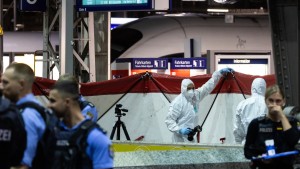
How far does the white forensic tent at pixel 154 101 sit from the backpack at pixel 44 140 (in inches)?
438

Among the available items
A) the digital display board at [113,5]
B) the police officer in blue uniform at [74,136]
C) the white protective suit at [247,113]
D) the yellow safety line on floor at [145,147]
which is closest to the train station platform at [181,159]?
the yellow safety line on floor at [145,147]

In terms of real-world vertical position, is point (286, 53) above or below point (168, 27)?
below

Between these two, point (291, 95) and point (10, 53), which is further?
point (10, 53)

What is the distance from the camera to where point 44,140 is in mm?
5484

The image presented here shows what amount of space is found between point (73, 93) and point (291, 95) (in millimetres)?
4248

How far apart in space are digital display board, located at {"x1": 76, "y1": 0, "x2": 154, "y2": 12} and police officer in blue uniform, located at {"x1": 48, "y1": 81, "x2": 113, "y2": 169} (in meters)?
10.4

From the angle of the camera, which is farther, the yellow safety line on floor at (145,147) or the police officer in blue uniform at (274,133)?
the yellow safety line on floor at (145,147)

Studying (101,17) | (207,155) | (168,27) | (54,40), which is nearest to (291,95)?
(207,155)

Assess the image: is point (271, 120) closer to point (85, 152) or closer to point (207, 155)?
point (85, 152)

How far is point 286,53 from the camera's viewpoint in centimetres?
925

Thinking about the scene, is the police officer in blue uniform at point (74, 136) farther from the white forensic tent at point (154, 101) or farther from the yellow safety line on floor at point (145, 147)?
the white forensic tent at point (154, 101)

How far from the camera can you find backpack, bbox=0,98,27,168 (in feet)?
16.9

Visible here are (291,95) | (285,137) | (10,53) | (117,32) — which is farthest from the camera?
(10,53)

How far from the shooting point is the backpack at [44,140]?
17.8 feet
